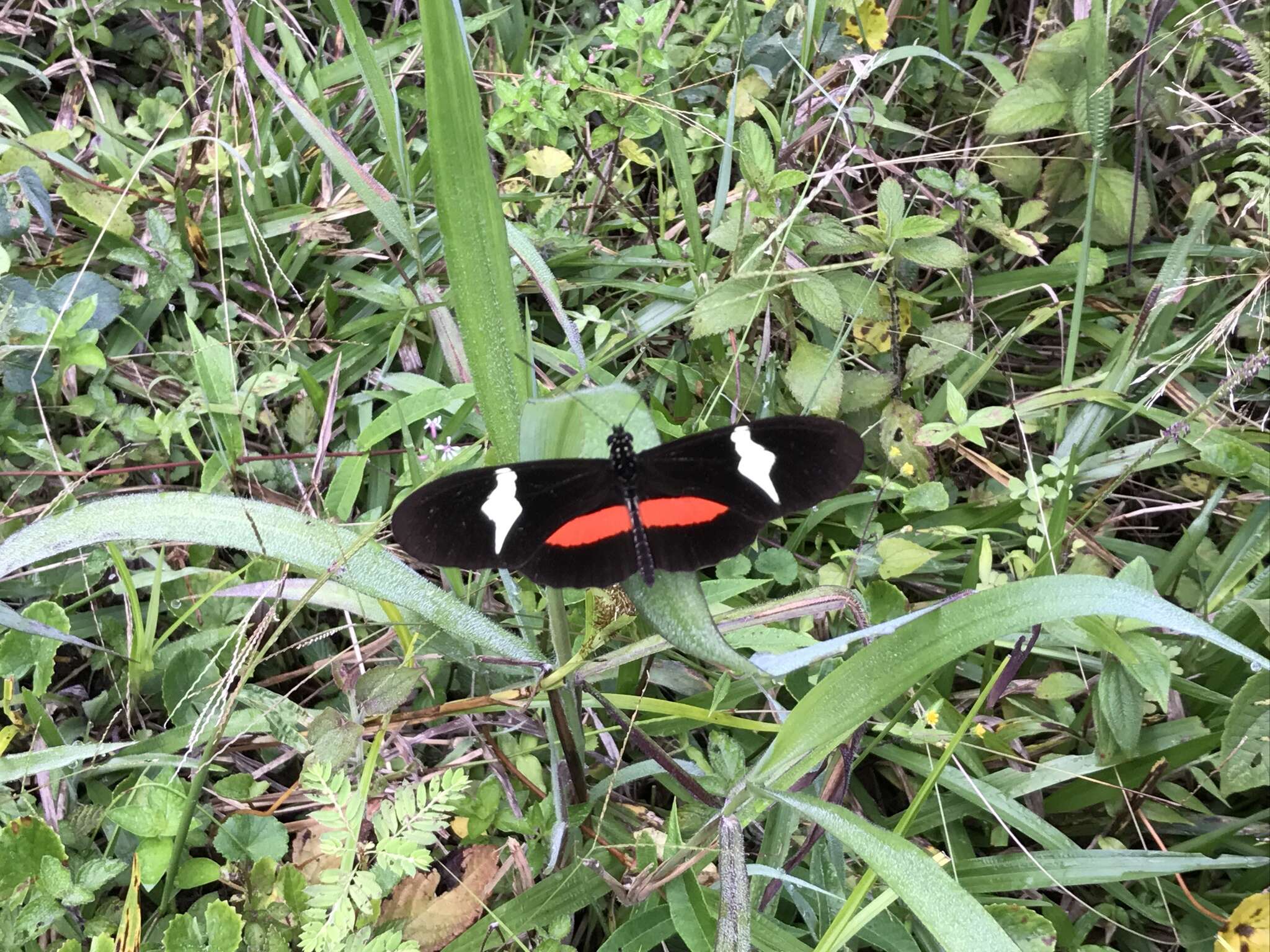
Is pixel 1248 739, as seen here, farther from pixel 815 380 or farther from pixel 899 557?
pixel 815 380

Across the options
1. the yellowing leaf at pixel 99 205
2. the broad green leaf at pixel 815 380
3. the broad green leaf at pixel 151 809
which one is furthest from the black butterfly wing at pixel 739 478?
the yellowing leaf at pixel 99 205

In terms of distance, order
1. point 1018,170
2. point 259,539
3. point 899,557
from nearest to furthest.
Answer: point 259,539 → point 899,557 → point 1018,170

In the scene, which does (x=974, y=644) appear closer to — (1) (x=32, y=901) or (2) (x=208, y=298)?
(1) (x=32, y=901)

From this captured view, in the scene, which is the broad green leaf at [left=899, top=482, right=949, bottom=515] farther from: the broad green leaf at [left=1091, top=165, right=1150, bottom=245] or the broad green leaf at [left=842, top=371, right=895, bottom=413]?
the broad green leaf at [left=1091, top=165, right=1150, bottom=245]

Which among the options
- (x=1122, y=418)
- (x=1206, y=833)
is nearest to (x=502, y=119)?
(x=1122, y=418)

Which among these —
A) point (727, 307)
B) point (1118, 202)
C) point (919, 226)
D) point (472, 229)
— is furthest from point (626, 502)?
point (1118, 202)

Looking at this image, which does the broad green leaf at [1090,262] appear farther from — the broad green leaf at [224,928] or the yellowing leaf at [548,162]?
the broad green leaf at [224,928]

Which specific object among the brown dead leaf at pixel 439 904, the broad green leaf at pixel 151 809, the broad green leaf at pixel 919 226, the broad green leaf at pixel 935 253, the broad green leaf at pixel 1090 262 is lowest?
the brown dead leaf at pixel 439 904
